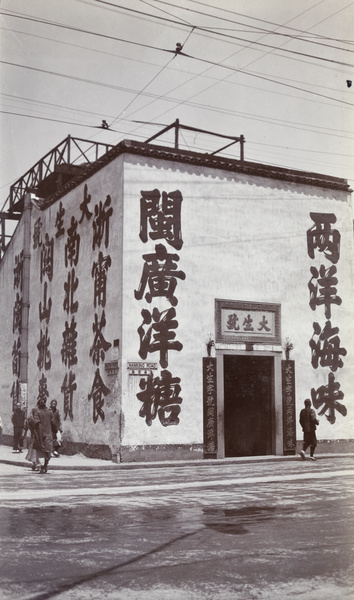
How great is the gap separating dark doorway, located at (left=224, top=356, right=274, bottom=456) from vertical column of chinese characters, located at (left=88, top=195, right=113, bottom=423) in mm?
3713

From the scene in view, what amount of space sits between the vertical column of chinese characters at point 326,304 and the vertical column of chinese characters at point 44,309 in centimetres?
936

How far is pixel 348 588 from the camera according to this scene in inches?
237

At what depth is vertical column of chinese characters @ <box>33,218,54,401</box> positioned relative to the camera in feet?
87.4

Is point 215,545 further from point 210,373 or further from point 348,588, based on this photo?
point 210,373

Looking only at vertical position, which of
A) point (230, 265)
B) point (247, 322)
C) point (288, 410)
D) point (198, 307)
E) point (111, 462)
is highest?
point (230, 265)

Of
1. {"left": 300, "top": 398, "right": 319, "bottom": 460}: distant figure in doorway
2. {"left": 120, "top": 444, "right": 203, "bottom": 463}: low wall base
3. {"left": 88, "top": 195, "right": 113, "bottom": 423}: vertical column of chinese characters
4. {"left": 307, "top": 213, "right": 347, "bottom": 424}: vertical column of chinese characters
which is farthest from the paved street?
{"left": 307, "top": 213, "right": 347, "bottom": 424}: vertical column of chinese characters

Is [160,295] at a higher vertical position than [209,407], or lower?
higher

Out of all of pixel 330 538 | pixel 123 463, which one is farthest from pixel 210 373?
pixel 330 538

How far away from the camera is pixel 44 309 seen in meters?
27.3

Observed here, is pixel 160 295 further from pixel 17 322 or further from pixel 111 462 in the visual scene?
pixel 17 322

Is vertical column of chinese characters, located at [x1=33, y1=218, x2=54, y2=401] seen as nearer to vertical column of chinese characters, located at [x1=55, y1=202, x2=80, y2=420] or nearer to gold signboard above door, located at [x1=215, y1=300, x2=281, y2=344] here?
A: vertical column of chinese characters, located at [x1=55, y1=202, x2=80, y2=420]

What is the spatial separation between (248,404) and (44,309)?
8.93 m

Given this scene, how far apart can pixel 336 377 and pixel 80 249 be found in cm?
918

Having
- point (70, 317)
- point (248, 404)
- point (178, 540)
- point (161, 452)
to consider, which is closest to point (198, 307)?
point (248, 404)
